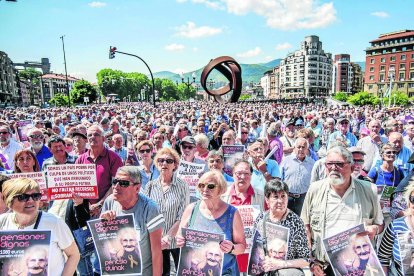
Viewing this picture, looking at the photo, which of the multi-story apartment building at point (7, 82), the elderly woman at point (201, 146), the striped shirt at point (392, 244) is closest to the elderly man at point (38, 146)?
the elderly woman at point (201, 146)

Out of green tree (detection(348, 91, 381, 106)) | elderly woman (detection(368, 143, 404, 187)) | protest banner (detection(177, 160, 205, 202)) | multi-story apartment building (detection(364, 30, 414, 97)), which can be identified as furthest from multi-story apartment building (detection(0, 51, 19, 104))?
multi-story apartment building (detection(364, 30, 414, 97))

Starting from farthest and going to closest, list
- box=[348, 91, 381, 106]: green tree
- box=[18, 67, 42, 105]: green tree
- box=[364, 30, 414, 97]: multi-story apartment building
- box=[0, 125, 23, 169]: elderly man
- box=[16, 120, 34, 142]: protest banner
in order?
1. box=[18, 67, 42, 105]: green tree
2. box=[364, 30, 414, 97]: multi-story apartment building
3. box=[348, 91, 381, 106]: green tree
4. box=[16, 120, 34, 142]: protest banner
5. box=[0, 125, 23, 169]: elderly man

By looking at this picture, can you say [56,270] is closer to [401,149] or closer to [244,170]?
[244,170]

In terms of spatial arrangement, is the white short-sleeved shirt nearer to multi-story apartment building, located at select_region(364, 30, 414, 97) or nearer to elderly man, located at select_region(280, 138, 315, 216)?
elderly man, located at select_region(280, 138, 315, 216)

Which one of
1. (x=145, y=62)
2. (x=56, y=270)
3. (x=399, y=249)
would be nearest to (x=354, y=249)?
(x=399, y=249)

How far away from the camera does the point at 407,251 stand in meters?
2.58

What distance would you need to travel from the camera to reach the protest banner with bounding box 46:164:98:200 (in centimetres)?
349

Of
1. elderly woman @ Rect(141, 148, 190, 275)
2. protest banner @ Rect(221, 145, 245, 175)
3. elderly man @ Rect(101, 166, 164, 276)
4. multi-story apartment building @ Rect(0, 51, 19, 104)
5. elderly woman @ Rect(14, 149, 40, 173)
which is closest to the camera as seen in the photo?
elderly man @ Rect(101, 166, 164, 276)

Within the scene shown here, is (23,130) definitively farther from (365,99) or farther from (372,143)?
(365,99)

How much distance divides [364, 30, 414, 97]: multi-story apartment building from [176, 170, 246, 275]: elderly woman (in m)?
94.7

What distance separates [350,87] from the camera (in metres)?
141

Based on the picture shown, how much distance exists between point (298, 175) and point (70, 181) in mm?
3406

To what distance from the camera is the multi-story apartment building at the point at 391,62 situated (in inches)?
3359

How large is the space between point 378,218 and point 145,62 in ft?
73.0
